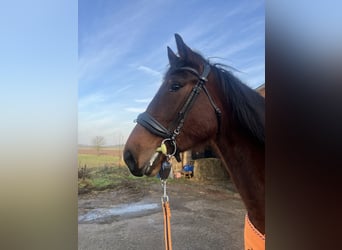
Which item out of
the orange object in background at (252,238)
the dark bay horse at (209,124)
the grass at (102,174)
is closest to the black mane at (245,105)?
the dark bay horse at (209,124)

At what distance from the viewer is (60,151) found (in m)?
0.99

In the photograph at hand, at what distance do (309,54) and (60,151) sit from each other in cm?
80

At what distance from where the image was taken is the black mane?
0.87 m

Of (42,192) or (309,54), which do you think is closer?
(309,54)

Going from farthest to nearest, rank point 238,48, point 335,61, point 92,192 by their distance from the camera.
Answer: point 92,192
point 238,48
point 335,61

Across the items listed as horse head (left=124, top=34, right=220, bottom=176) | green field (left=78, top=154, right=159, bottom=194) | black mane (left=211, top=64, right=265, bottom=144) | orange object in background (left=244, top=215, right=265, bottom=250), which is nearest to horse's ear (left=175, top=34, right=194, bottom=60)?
horse head (left=124, top=34, right=220, bottom=176)

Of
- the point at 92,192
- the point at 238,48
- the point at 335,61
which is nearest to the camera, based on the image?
the point at 335,61

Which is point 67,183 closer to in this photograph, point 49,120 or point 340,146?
point 49,120

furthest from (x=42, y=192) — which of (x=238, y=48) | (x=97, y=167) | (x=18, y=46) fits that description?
(x=238, y=48)

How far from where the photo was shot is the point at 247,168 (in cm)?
90

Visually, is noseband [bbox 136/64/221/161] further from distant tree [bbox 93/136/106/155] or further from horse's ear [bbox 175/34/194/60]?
distant tree [bbox 93/136/106/155]

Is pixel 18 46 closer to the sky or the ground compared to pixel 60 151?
closer to the sky

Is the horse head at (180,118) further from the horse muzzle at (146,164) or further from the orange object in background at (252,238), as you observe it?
the orange object in background at (252,238)

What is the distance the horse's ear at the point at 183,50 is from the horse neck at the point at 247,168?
27 cm
